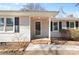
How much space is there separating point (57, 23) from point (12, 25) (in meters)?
2.63

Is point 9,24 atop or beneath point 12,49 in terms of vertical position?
atop

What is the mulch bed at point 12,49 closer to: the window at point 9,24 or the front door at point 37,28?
the window at point 9,24

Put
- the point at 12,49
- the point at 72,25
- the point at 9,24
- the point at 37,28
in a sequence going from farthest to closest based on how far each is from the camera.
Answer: the point at 72,25 → the point at 37,28 → the point at 9,24 → the point at 12,49

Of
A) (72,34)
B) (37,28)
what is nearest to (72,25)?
(72,34)

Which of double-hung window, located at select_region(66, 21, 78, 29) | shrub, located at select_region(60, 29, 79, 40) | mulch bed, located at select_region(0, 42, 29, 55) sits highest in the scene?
Result: double-hung window, located at select_region(66, 21, 78, 29)

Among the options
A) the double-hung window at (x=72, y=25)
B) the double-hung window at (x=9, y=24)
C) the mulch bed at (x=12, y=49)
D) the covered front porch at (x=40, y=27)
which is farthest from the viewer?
the double-hung window at (x=72, y=25)

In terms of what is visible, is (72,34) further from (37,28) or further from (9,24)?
(9,24)

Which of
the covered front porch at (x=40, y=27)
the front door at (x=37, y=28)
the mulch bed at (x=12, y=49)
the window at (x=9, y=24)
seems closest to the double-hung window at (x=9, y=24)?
the window at (x=9, y=24)

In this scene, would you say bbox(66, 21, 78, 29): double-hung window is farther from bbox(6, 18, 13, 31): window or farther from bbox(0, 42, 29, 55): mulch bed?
bbox(0, 42, 29, 55): mulch bed

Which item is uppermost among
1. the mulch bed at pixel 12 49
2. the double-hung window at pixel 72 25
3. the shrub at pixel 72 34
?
the double-hung window at pixel 72 25

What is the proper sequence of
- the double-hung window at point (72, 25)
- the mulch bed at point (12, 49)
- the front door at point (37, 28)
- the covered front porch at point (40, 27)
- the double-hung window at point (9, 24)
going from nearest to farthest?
1. the mulch bed at point (12, 49)
2. the double-hung window at point (9, 24)
3. the covered front porch at point (40, 27)
4. the front door at point (37, 28)
5. the double-hung window at point (72, 25)

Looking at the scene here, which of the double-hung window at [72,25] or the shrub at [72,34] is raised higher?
the double-hung window at [72,25]

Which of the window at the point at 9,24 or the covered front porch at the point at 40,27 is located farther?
the covered front porch at the point at 40,27

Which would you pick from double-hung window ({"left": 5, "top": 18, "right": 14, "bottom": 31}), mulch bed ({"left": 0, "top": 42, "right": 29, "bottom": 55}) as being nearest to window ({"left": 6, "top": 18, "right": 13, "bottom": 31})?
double-hung window ({"left": 5, "top": 18, "right": 14, "bottom": 31})
